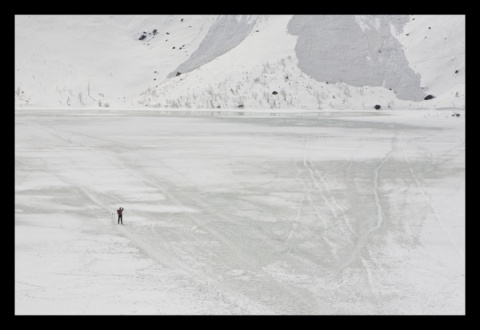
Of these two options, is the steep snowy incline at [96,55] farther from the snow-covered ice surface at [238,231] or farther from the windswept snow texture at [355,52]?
the snow-covered ice surface at [238,231]

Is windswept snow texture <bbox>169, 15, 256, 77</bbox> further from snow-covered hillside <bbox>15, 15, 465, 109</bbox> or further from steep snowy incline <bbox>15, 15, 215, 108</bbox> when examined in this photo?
steep snowy incline <bbox>15, 15, 215, 108</bbox>

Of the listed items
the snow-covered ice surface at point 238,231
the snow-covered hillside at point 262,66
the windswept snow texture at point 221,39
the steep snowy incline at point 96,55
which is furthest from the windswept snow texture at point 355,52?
the snow-covered ice surface at point 238,231

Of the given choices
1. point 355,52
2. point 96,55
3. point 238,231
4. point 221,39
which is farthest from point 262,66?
point 238,231

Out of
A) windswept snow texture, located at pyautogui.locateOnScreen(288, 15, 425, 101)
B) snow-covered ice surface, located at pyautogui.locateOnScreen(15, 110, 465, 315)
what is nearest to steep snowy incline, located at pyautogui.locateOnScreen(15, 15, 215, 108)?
windswept snow texture, located at pyautogui.locateOnScreen(288, 15, 425, 101)

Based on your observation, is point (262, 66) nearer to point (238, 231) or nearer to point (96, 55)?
point (96, 55)
